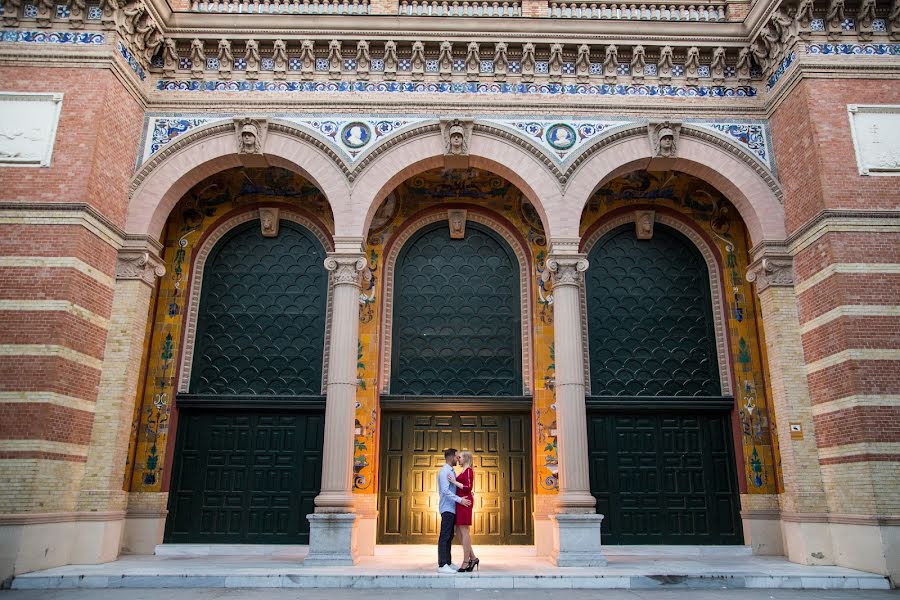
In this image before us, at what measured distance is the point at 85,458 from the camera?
10984 millimetres

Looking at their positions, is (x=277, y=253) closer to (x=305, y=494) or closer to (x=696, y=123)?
(x=305, y=494)

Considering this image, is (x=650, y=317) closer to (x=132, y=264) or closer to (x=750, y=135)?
(x=750, y=135)

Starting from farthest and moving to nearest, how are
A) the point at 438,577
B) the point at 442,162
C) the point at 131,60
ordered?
the point at 442,162 → the point at 131,60 → the point at 438,577

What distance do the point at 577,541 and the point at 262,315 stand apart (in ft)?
25.0

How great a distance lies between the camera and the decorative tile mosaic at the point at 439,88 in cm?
1320

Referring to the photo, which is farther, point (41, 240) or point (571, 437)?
point (571, 437)

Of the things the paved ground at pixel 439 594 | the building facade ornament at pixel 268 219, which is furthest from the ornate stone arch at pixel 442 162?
the paved ground at pixel 439 594

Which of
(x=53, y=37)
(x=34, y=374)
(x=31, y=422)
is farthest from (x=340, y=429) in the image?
(x=53, y=37)

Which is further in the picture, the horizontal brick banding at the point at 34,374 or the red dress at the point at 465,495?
the horizontal brick banding at the point at 34,374

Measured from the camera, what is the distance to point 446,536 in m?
9.71

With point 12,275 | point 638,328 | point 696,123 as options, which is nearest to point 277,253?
point 12,275

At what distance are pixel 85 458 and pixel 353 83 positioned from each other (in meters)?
8.25

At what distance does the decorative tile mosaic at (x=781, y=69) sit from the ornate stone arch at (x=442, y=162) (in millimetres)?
4556

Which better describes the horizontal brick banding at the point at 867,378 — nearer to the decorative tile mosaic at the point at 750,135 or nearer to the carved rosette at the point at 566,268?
the decorative tile mosaic at the point at 750,135
